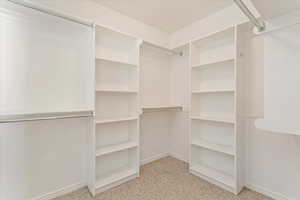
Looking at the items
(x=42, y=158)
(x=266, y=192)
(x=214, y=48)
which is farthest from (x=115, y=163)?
(x=214, y=48)

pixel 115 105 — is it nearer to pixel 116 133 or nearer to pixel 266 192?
→ pixel 116 133

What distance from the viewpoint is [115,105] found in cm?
220

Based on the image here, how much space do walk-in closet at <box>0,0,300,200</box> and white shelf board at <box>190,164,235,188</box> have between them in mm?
13

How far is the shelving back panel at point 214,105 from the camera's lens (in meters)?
2.07

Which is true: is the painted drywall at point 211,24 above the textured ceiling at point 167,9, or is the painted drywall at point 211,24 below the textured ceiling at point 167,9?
below

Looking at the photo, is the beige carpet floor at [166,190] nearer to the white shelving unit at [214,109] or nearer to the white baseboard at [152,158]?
the white shelving unit at [214,109]

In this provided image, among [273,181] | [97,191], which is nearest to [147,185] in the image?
[97,191]

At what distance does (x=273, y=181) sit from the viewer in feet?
5.51

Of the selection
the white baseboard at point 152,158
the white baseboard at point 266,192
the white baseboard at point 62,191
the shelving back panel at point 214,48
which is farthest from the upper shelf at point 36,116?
the white baseboard at point 266,192

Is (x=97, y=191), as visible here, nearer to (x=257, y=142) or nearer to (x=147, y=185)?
(x=147, y=185)

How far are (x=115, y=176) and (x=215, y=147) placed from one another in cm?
142

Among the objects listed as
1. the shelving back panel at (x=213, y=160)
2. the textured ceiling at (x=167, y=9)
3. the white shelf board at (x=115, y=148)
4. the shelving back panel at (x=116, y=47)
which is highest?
the textured ceiling at (x=167, y=9)

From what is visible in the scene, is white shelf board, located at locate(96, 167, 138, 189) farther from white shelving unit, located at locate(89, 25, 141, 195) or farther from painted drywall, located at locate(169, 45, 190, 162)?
painted drywall, located at locate(169, 45, 190, 162)

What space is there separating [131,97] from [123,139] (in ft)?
2.20
